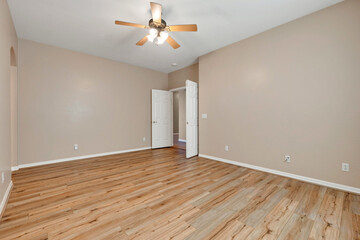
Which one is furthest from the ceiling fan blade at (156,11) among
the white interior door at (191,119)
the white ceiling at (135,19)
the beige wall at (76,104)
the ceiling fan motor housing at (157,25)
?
the beige wall at (76,104)

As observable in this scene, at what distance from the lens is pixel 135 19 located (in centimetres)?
279

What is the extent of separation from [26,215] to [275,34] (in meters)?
4.76

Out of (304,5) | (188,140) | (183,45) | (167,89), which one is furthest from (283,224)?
(167,89)

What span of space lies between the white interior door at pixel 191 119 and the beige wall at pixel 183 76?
2.37 feet

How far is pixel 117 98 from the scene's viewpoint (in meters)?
4.93

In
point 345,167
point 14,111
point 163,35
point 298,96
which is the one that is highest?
point 163,35

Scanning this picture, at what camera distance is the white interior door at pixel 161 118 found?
570 centimetres

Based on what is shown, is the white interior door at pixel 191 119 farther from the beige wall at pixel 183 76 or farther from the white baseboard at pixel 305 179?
the white baseboard at pixel 305 179

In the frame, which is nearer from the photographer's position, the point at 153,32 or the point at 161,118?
the point at 153,32

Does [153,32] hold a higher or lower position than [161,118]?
higher

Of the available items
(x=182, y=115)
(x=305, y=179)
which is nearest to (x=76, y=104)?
(x=182, y=115)

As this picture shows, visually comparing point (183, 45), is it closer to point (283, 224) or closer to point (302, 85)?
point (302, 85)

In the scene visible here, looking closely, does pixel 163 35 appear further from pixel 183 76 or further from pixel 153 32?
pixel 183 76

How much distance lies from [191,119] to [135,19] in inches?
105
